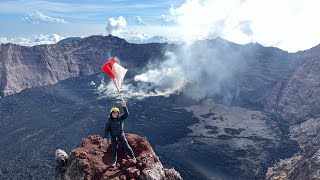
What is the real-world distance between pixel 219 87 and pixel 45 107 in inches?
3563

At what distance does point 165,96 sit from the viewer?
172 m

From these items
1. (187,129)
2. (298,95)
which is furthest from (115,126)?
(298,95)

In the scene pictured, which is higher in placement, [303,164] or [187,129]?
[303,164]

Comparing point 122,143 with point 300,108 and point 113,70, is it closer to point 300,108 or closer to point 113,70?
point 113,70

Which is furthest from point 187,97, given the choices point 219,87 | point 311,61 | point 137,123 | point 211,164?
point 211,164

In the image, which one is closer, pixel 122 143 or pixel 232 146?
pixel 122 143

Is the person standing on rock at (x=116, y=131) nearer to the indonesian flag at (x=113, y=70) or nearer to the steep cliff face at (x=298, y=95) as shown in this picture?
the indonesian flag at (x=113, y=70)

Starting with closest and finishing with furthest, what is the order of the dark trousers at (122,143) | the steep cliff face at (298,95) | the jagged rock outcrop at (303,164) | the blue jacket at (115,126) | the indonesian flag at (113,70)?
the indonesian flag at (113,70)
the dark trousers at (122,143)
the blue jacket at (115,126)
the jagged rock outcrop at (303,164)
the steep cliff face at (298,95)

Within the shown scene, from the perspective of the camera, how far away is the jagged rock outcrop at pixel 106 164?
22141 millimetres

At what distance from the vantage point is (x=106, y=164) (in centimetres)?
2378

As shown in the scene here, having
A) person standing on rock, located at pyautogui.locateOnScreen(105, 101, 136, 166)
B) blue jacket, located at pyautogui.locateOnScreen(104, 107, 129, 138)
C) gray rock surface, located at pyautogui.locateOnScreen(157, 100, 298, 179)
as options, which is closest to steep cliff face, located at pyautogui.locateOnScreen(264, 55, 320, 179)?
gray rock surface, located at pyautogui.locateOnScreen(157, 100, 298, 179)

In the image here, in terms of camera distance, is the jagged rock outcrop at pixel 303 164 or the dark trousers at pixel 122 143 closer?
the dark trousers at pixel 122 143

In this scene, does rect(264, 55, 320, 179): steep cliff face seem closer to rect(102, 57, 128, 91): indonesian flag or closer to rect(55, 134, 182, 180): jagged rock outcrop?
rect(55, 134, 182, 180): jagged rock outcrop

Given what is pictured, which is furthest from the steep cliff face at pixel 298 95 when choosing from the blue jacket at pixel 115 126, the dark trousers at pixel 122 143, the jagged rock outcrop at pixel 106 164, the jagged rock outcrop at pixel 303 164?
the blue jacket at pixel 115 126
